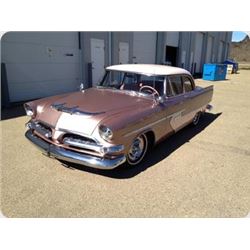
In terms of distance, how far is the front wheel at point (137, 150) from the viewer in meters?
3.64

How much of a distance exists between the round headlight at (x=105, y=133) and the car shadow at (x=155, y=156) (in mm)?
690

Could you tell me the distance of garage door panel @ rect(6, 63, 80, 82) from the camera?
7.64m

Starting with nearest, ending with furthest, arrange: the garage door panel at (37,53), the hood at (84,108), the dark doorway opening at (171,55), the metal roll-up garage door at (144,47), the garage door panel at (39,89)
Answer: the hood at (84,108) < the garage door panel at (37,53) < the garage door panel at (39,89) < the metal roll-up garage door at (144,47) < the dark doorway opening at (171,55)

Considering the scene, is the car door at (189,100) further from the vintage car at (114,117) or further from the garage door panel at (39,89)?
the garage door panel at (39,89)

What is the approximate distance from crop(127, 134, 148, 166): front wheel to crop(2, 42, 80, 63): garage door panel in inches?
221

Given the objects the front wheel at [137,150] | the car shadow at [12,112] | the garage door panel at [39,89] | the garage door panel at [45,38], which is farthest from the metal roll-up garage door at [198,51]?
the front wheel at [137,150]

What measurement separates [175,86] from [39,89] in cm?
547

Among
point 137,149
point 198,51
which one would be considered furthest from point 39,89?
point 198,51

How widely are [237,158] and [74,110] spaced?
114 inches

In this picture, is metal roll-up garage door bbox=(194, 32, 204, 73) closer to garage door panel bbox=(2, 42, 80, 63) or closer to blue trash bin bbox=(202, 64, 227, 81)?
blue trash bin bbox=(202, 64, 227, 81)

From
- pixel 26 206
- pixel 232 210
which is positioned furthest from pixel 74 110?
pixel 232 210

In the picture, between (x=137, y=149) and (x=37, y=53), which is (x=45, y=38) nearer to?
(x=37, y=53)

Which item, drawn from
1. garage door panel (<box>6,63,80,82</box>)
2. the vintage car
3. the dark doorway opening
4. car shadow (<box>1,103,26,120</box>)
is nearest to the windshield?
the vintage car

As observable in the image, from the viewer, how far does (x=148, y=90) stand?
4359 millimetres
